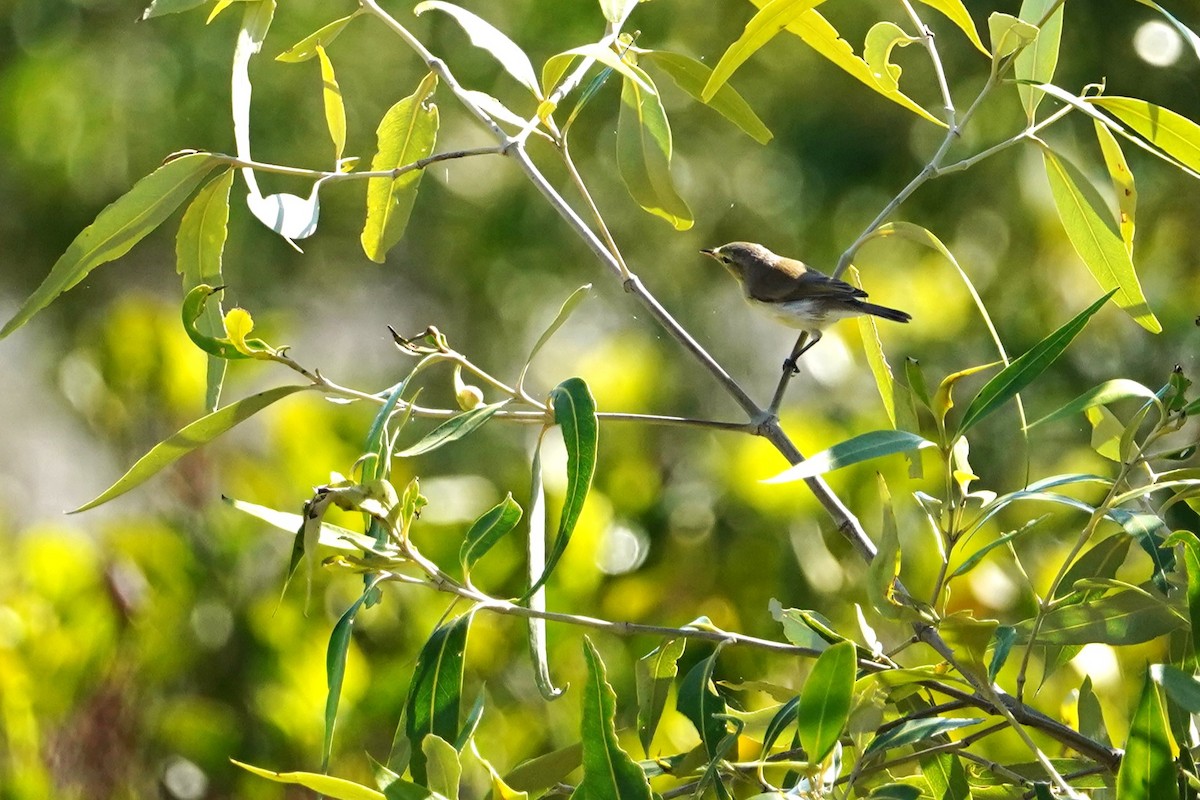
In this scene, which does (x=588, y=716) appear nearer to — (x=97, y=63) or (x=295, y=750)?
(x=295, y=750)

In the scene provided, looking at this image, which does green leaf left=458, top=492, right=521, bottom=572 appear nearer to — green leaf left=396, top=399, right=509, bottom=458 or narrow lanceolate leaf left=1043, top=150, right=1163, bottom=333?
green leaf left=396, top=399, right=509, bottom=458

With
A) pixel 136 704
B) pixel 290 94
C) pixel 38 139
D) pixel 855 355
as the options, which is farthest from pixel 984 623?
pixel 38 139

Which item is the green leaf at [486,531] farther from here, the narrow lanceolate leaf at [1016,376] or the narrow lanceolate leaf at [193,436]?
the narrow lanceolate leaf at [1016,376]

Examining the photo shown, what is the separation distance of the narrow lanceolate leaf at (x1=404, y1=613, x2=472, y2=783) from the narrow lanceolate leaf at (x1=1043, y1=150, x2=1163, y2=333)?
0.41 meters

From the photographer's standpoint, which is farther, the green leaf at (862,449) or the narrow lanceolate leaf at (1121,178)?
the narrow lanceolate leaf at (1121,178)

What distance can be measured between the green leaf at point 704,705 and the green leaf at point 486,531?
117mm

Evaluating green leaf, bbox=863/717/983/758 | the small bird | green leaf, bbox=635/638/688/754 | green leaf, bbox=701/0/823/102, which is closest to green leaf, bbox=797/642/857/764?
green leaf, bbox=863/717/983/758

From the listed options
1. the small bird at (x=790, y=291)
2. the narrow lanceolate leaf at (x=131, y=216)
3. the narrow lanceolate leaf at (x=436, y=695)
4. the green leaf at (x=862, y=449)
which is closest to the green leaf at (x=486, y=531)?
the narrow lanceolate leaf at (x=436, y=695)

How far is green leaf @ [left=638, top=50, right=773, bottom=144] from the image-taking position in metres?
0.70

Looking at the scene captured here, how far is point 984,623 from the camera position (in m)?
0.49

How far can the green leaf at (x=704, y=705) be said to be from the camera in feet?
1.82

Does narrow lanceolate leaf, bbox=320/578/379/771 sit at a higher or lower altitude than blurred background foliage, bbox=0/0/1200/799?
higher

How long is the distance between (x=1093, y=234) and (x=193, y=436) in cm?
51

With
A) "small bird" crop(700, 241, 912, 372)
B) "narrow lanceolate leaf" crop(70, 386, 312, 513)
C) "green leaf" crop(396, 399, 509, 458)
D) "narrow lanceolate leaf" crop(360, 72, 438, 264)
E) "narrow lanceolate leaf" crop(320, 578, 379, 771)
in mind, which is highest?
"narrow lanceolate leaf" crop(360, 72, 438, 264)
